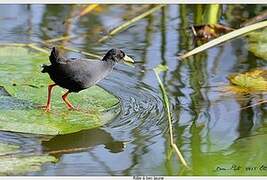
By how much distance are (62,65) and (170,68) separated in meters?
0.97

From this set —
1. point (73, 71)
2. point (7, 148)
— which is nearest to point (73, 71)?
point (73, 71)

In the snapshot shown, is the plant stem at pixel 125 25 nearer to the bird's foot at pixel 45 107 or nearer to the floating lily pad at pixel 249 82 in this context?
the floating lily pad at pixel 249 82

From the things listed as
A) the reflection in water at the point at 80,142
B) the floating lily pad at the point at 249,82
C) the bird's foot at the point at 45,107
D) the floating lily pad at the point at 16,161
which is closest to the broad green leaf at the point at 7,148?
the floating lily pad at the point at 16,161

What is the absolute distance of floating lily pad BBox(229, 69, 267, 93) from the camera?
336 centimetres

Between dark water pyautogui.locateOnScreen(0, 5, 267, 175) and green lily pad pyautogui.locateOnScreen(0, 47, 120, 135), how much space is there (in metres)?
0.05

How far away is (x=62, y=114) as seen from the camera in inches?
117

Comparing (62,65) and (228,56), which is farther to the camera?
(228,56)

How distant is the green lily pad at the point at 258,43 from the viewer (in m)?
3.83

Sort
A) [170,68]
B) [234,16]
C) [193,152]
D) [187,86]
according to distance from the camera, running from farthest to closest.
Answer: [234,16], [170,68], [187,86], [193,152]

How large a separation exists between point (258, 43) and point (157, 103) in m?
1.08

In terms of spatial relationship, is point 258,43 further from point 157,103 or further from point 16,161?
point 16,161

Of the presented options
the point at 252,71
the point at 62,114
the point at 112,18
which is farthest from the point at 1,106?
the point at 112,18

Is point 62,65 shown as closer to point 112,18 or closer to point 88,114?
point 88,114

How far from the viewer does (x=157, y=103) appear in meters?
3.16
